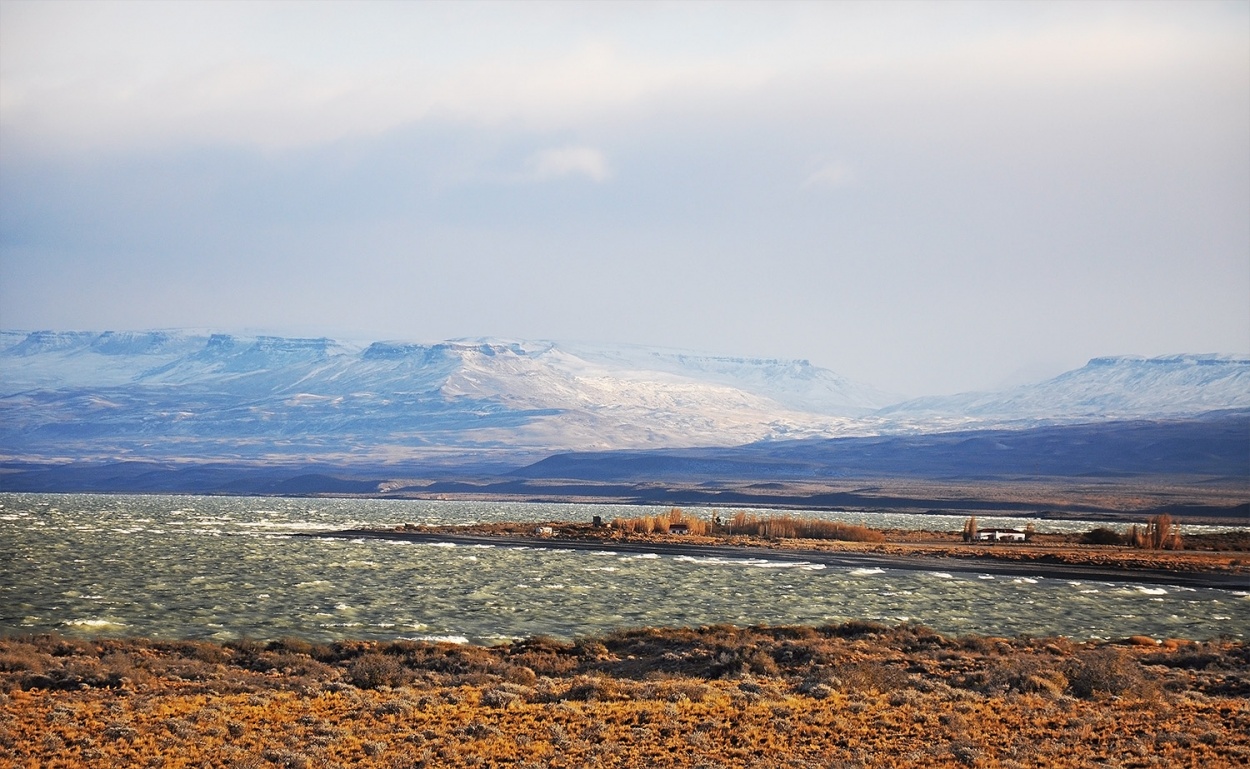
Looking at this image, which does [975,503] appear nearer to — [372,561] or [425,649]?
[372,561]

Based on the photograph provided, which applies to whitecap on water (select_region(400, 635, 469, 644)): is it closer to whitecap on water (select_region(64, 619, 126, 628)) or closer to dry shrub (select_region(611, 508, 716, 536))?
whitecap on water (select_region(64, 619, 126, 628))

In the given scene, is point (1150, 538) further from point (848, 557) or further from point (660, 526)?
point (660, 526)

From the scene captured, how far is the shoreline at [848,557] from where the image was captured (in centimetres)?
6612

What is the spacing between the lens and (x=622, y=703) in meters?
25.2

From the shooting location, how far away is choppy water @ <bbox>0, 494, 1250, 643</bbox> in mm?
41844

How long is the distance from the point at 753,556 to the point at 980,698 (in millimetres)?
52343

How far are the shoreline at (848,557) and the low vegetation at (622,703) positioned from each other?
3287 cm

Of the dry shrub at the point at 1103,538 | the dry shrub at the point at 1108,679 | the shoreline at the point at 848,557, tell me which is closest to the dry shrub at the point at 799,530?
the shoreline at the point at 848,557

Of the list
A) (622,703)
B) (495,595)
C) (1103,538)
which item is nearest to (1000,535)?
(1103,538)

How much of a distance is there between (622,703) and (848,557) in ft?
176

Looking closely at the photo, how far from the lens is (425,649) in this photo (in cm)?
3250

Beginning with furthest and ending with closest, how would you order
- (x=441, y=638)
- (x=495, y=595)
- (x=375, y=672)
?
1. (x=495, y=595)
2. (x=441, y=638)
3. (x=375, y=672)

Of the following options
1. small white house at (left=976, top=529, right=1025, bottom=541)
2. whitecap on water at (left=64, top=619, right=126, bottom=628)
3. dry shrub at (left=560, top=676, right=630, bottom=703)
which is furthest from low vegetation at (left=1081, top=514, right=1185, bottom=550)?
dry shrub at (left=560, top=676, right=630, bottom=703)

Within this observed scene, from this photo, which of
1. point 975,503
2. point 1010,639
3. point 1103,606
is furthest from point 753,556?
point 975,503
